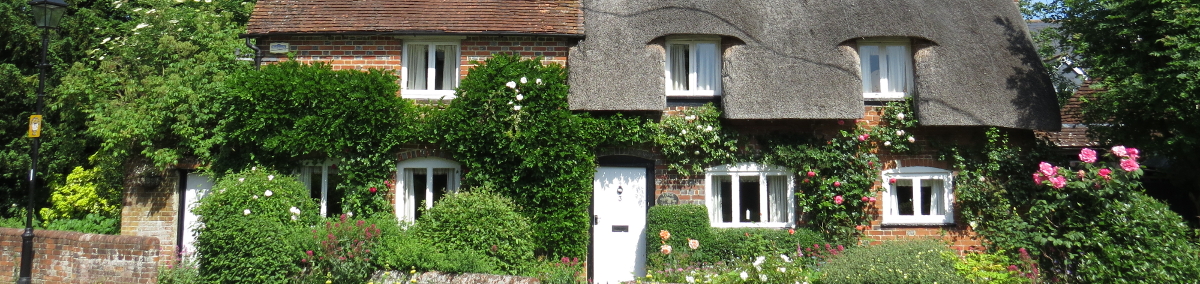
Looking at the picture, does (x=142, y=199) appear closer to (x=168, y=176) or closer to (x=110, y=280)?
(x=168, y=176)

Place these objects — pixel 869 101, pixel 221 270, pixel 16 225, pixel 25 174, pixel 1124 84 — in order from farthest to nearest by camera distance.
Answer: pixel 25 174 < pixel 16 225 < pixel 869 101 < pixel 1124 84 < pixel 221 270

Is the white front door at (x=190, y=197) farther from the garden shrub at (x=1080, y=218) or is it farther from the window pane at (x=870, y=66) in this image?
the garden shrub at (x=1080, y=218)

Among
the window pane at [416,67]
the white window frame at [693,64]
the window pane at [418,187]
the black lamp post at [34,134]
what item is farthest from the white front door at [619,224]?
the black lamp post at [34,134]

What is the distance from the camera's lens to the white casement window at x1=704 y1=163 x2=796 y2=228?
1056 centimetres

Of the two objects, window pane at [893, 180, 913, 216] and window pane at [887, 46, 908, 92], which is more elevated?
window pane at [887, 46, 908, 92]

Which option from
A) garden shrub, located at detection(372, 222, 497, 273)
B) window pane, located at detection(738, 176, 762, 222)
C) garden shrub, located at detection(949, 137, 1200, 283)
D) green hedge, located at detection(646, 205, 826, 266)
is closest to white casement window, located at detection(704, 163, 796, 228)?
window pane, located at detection(738, 176, 762, 222)

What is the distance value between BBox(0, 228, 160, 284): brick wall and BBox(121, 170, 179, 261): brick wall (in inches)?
40.5

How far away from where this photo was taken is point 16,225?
44.4 ft

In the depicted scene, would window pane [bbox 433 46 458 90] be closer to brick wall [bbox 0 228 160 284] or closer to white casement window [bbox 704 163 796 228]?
white casement window [bbox 704 163 796 228]

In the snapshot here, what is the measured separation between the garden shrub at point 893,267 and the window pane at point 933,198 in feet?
8.43

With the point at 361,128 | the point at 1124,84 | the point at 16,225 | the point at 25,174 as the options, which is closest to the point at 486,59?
the point at 361,128

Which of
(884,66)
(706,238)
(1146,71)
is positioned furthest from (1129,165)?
(706,238)

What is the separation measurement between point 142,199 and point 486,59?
220 inches

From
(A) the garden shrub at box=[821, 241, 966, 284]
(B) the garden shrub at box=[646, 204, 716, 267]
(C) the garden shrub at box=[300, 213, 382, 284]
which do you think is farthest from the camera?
(B) the garden shrub at box=[646, 204, 716, 267]
